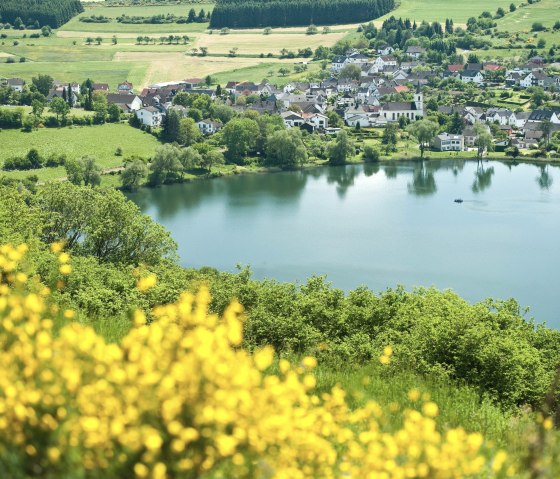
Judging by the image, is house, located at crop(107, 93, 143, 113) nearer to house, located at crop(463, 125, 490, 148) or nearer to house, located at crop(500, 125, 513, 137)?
house, located at crop(463, 125, 490, 148)

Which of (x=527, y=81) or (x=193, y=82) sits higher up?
(x=193, y=82)

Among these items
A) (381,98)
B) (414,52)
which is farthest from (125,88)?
(414,52)

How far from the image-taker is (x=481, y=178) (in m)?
41.9

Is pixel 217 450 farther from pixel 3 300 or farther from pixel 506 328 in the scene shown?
pixel 506 328

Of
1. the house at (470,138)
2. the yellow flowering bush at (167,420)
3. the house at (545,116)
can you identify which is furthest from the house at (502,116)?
the yellow flowering bush at (167,420)

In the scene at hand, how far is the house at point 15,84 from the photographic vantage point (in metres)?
58.4

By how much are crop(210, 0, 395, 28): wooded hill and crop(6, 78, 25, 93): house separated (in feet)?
117

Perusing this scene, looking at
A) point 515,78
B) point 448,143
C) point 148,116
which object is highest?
point 515,78

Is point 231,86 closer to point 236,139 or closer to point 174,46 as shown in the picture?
point 174,46

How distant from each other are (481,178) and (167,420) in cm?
4063

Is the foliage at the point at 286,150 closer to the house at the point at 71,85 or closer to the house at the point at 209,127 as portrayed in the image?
the house at the point at 209,127

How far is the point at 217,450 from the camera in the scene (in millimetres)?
2959

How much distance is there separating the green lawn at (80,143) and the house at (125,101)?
7316 millimetres

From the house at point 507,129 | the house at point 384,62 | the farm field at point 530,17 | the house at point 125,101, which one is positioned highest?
the farm field at point 530,17
